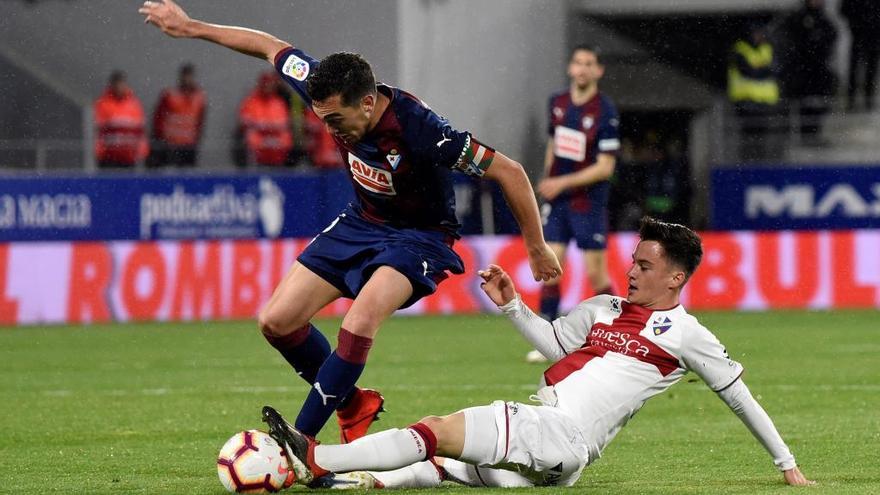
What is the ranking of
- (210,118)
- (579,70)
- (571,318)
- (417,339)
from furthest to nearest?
(210,118)
(417,339)
(579,70)
(571,318)

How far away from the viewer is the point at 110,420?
8344 mm

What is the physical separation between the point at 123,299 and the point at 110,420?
7.25 meters

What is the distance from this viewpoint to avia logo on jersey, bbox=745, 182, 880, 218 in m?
17.9

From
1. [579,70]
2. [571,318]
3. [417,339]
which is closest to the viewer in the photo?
[571,318]

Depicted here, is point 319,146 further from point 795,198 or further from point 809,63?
point 809,63

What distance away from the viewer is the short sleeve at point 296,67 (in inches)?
257

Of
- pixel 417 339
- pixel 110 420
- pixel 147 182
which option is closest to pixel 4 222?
pixel 147 182

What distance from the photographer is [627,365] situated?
587 cm

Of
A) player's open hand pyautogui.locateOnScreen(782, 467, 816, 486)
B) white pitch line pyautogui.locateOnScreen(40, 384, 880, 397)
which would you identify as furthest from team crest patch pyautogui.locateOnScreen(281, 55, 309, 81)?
white pitch line pyautogui.locateOnScreen(40, 384, 880, 397)

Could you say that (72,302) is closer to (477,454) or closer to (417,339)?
(417,339)

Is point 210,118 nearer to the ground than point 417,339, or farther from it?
farther from it

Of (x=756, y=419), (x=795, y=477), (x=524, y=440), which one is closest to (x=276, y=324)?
(x=524, y=440)

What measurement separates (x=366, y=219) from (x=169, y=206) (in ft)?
36.8

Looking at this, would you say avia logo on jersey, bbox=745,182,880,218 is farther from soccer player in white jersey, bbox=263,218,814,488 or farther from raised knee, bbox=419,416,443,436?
raised knee, bbox=419,416,443,436
